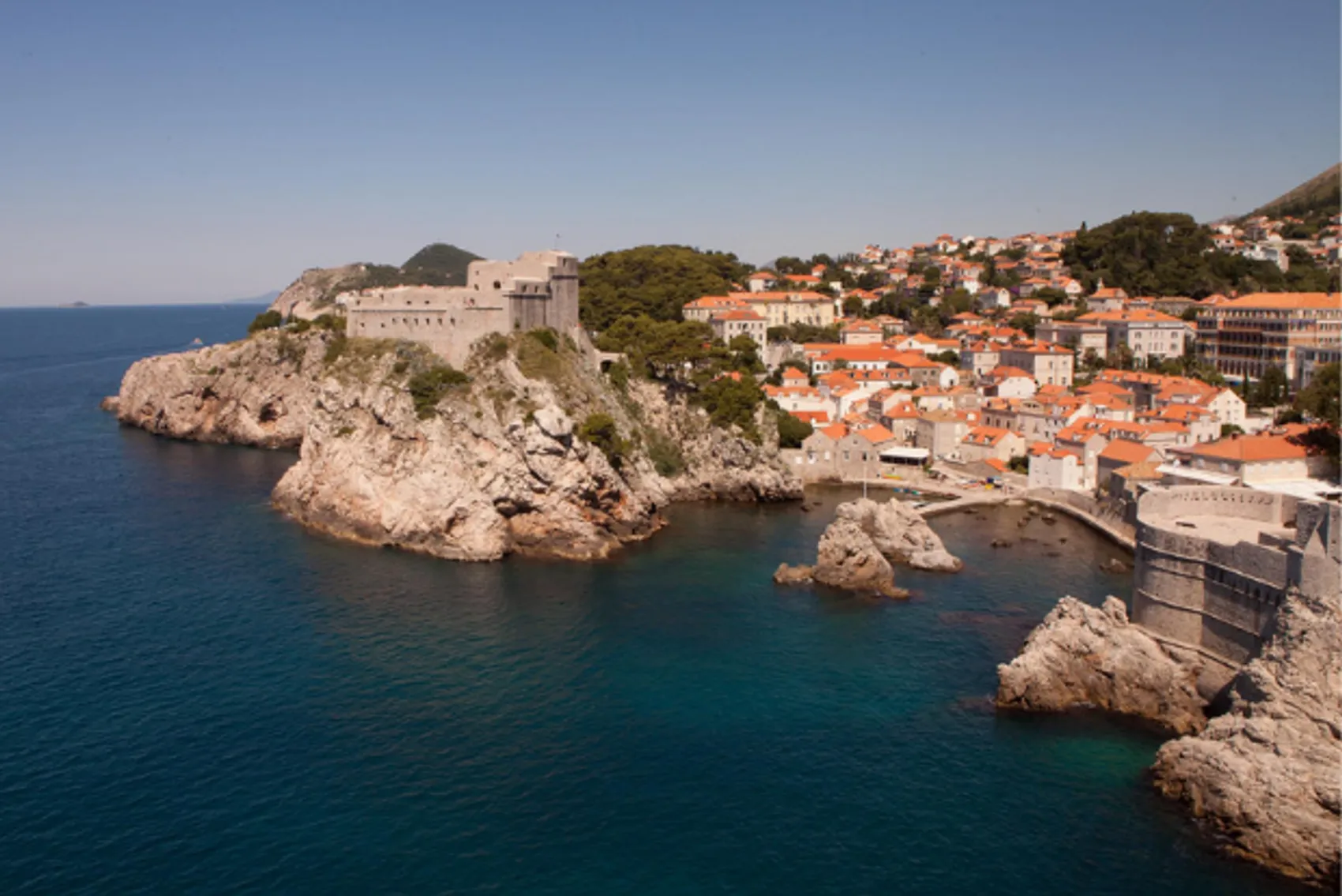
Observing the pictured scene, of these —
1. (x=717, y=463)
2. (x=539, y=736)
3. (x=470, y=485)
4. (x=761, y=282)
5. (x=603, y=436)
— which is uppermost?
(x=761, y=282)

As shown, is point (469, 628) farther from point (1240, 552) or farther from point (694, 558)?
point (1240, 552)

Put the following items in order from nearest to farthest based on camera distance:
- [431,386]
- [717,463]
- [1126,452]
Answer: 1. [431,386]
2. [1126,452]
3. [717,463]

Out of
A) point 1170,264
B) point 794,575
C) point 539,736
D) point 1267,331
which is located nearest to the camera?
point 539,736

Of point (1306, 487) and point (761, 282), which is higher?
point (761, 282)

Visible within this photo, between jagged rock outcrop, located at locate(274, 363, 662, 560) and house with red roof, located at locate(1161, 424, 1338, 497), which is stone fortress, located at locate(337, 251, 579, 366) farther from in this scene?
house with red roof, located at locate(1161, 424, 1338, 497)

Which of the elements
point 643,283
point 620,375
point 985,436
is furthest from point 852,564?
point 643,283

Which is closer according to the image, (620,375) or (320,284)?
(620,375)

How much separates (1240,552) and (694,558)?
Answer: 2277 centimetres

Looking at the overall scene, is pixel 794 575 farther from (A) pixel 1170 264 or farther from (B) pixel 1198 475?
(A) pixel 1170 264

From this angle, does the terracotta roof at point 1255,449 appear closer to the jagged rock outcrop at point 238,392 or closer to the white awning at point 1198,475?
the white awning at point 1198,475

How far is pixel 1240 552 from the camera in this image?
25453 millimetres

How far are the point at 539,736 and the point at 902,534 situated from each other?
71.6ft

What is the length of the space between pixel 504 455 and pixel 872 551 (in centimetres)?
1711

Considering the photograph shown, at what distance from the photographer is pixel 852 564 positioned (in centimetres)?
3859
